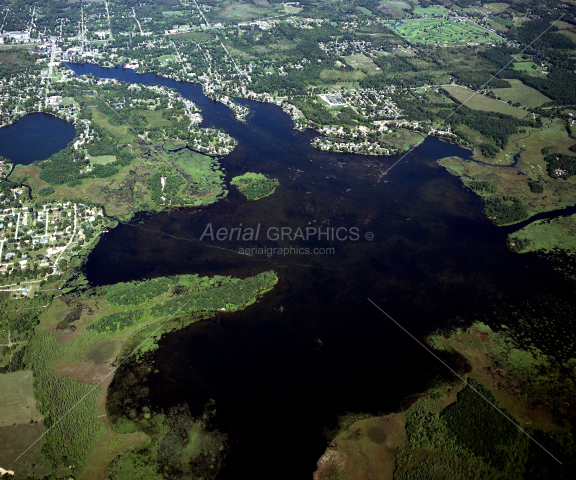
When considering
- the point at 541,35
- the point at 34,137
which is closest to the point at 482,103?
the point at 541,35

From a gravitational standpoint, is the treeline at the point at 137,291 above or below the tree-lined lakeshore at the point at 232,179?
above

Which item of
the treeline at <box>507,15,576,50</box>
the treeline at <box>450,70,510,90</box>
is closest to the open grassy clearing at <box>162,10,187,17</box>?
the treeline at <box>450,70,510,90</box>

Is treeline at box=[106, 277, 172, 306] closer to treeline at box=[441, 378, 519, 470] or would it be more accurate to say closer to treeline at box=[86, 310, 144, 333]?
treeline at box=[86, 310, 144, 333]

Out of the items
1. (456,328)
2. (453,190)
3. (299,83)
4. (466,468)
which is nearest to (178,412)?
(466,468)

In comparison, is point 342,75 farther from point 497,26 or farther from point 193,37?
point 497,26

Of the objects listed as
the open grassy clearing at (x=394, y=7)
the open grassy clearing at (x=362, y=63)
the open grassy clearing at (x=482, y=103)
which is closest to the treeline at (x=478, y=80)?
the open grassy clearing at (x=482, y=103)

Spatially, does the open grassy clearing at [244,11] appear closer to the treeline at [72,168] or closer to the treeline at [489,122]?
the treeline at [489,122]

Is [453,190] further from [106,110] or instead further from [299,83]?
[106,110]

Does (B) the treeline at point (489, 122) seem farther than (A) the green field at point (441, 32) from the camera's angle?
No
